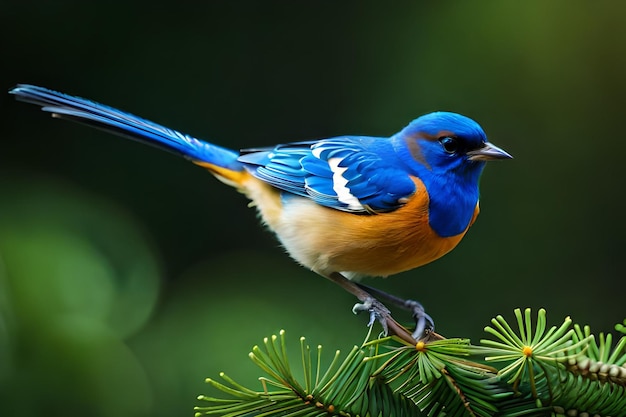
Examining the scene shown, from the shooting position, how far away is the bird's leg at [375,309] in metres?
1.88

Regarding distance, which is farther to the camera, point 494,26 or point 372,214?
point 494,26

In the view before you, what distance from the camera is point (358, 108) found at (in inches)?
158

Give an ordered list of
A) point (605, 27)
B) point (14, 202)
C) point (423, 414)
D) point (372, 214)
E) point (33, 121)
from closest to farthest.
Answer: point (423, 414), point (372, 214), point (14, 202), point (33, 121), point (605, 27)

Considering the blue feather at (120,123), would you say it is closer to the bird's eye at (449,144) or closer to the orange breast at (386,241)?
the orange breast at (386,241)

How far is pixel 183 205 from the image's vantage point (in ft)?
13.0

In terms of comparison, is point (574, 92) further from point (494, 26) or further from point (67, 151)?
point (67, 151)

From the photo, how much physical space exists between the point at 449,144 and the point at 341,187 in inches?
15.7

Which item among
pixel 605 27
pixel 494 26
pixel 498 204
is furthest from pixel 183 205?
pixel 605 27

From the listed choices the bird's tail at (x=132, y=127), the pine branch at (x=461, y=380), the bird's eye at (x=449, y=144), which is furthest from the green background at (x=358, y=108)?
the pine branch at (x=461, y=380)

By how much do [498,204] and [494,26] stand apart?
3.09ft

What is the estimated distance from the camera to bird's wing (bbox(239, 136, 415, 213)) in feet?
8.12

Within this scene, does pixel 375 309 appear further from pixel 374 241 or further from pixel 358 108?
pixel 358 108

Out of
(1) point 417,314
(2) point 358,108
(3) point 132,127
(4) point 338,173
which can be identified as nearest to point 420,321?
(1) point 417,314

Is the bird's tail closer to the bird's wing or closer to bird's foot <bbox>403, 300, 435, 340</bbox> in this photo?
the bird's wing
